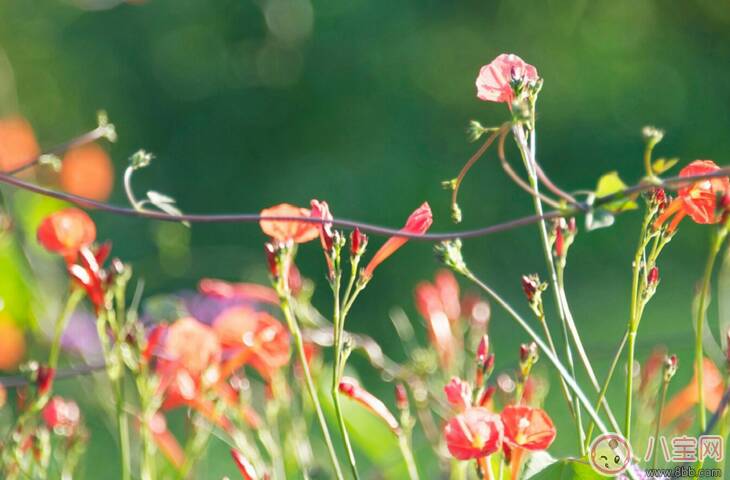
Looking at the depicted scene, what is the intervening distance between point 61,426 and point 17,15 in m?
3.98

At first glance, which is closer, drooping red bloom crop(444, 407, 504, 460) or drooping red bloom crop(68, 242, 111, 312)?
drooping red bloom crop(444, 407, 504, 460)

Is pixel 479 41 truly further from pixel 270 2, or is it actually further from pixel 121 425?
pixel 121 425

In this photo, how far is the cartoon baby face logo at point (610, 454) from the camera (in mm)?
463

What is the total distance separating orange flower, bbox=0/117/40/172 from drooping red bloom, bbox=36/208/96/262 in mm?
555

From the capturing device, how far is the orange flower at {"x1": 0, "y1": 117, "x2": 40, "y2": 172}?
3.96 ft

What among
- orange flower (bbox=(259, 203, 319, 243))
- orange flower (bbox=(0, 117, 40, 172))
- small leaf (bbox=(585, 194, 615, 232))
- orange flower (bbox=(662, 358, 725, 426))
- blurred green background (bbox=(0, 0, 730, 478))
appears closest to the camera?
small leaf (bbox=(585, 194, 615, 232))

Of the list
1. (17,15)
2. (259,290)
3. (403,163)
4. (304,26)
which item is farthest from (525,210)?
(259,290)

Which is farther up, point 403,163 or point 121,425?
point 121,425

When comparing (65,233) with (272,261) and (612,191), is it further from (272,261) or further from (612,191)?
(612,191)

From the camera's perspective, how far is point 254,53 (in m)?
4.23

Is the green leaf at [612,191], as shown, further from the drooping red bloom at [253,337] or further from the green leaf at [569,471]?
the drooping red bloom at [253,337]

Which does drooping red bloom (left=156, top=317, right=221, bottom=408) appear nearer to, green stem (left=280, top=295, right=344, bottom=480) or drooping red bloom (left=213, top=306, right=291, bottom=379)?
drooping red bloom (left=213, top=306, right=291, bottom=379)

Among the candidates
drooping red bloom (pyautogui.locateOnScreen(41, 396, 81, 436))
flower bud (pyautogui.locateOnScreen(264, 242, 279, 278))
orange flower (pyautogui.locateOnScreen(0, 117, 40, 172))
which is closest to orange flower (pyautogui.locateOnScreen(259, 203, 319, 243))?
flower bud (pyautogui.locateOnScreen(264, 242, 279, 278))

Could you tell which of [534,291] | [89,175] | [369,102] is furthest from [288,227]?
[369,102]
